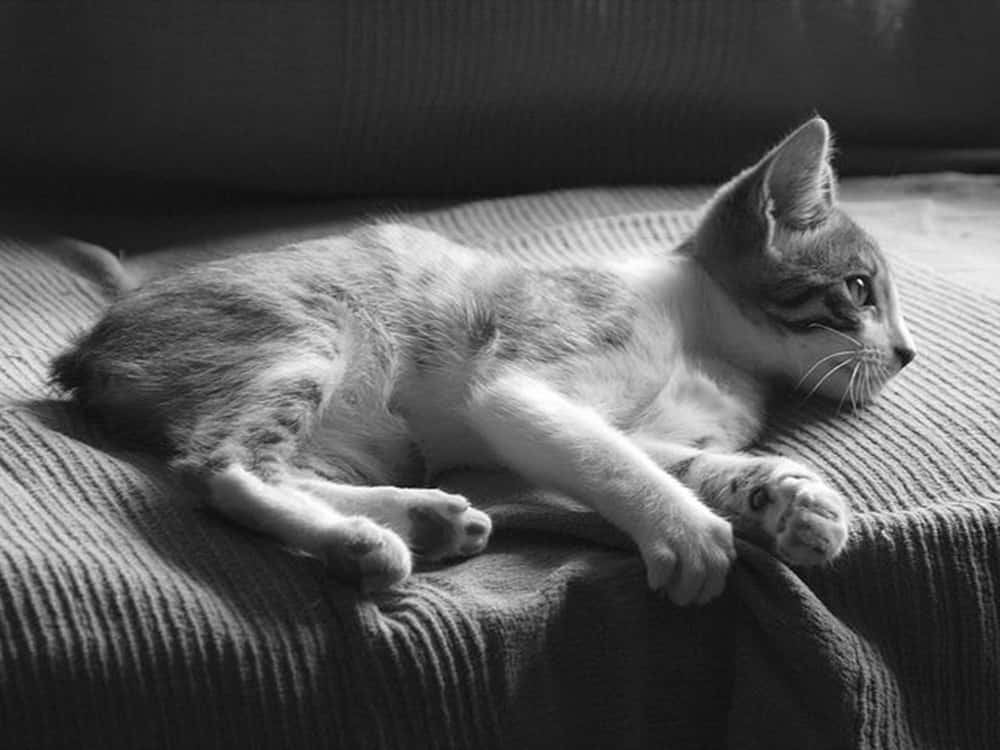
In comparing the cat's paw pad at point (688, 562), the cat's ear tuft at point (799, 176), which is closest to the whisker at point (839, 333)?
the cat's ear tuft at point (799, 176)

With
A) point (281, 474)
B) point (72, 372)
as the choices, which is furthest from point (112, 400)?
point (281, 474)

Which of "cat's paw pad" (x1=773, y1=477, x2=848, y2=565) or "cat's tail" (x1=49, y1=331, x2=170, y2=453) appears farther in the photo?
"cat's tail" (x1=49, y1=331, x2=170, y2=453)

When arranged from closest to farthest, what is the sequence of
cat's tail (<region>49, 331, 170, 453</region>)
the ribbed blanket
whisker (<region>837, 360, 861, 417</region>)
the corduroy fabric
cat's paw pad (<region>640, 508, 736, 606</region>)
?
1. the ribbed blanket
2. cat's paw pad (<region>640, 508, 736, 606</region>)
3. cat's tail (<region>49, 331, 170, 453</region>)
4. whisker (<region>837, 360, 861, 417</region>)
5. the corduroy fabric

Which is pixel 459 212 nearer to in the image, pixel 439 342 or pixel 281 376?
pixel 439 342

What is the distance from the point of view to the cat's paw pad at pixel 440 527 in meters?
1.44

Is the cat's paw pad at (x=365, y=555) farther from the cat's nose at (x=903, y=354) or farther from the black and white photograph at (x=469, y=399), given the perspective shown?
the cat's nose at (x=903, y=354)

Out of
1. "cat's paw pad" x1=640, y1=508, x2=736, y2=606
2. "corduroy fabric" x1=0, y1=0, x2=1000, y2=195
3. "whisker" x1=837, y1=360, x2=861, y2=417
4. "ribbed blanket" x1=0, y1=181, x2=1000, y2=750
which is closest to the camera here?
"ribbed blanket" x1=0, y1=181, x2=1000, y2=750

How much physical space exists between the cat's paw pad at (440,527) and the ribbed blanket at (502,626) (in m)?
0.02

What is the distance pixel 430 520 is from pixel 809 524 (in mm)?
354

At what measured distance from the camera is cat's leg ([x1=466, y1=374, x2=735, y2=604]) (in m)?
1.40

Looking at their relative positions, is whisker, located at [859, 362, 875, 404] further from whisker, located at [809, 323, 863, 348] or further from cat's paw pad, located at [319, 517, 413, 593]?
cat's paw pad, located at [319, 517, 413, 593]

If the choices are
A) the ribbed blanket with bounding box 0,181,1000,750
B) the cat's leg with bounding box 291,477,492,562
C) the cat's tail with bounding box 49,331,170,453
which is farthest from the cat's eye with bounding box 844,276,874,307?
the cat's tail with bounding box 49,331,170,453

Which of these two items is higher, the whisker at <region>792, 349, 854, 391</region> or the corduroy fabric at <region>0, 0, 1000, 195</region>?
the corduroy fabric at <region>0, 0, 1000, 195</region>

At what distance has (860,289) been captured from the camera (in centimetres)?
177
